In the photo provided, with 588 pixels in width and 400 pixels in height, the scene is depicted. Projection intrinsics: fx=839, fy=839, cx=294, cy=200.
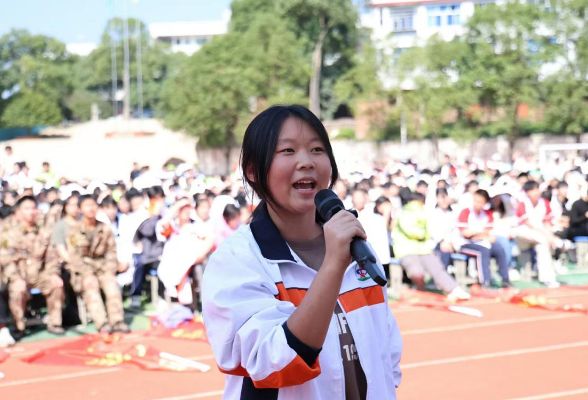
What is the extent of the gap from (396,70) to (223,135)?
9.08 m

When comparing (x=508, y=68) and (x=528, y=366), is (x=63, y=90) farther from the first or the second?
(x=528, y=366)

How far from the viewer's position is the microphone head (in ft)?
6.84

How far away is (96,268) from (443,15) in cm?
5834

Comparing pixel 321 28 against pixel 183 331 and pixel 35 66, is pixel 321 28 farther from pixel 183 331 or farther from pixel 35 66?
pixel 183 331

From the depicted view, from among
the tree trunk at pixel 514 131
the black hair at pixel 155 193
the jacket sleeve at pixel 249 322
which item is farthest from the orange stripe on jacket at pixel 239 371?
the tree trunk at pixel 514 131

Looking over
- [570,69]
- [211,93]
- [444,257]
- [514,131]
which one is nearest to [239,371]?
[444,257]

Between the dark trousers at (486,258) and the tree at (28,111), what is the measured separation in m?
55.5

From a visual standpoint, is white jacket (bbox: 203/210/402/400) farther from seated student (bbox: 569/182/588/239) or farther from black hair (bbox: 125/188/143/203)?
seated student (bbox: 569/182/588/239)

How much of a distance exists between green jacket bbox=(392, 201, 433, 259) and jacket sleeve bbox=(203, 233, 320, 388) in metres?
8.61

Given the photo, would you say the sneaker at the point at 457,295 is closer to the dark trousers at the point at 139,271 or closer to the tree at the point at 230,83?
the dark trousers at the point at 139,271

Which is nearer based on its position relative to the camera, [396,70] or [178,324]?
[178,324]

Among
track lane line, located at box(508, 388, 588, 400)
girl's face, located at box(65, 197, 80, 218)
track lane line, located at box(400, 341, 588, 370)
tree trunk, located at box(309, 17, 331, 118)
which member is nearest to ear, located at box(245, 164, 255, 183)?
track lane line, located at box(508, 388, 588, 400)

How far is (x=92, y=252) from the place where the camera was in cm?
914

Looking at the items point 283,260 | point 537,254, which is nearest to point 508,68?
point 537,254
